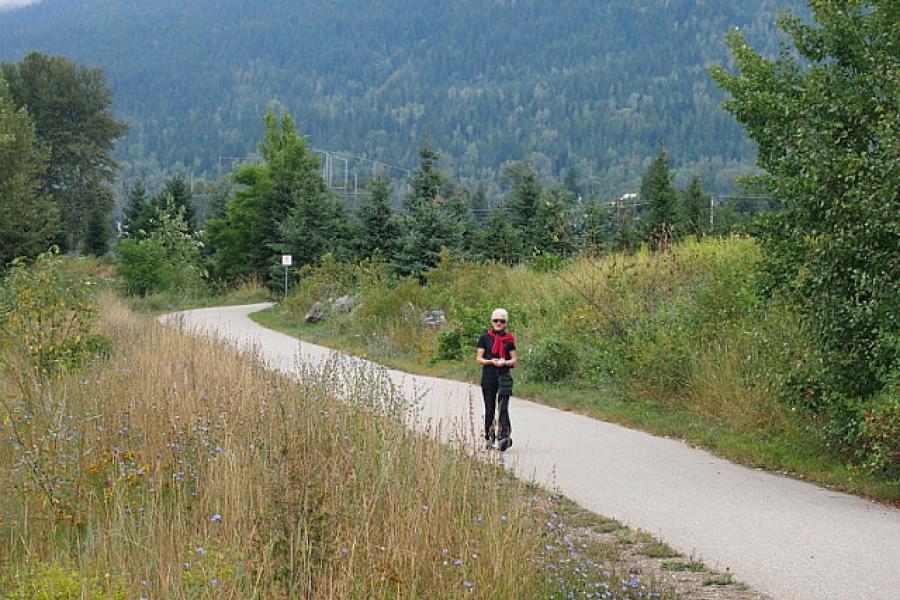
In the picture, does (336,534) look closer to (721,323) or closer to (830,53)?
(830,53)

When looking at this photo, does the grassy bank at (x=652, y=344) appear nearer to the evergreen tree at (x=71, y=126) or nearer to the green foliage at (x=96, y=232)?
the green foliage at (x=96, y=232)

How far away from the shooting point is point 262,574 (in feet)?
17.9

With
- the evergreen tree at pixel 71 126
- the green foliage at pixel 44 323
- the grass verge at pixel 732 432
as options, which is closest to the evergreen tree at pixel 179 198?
the evergreen tree at pixel 71 126

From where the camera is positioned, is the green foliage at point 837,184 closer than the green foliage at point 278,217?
Yes

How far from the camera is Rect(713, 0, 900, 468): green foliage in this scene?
32.0 ft

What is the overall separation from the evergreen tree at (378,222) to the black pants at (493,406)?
3164 cm

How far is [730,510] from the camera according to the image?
8.83 metres

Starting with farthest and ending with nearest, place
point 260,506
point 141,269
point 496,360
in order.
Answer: point 141,269 < point 496,360 < point 260,506

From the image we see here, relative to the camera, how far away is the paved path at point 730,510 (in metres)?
6.96

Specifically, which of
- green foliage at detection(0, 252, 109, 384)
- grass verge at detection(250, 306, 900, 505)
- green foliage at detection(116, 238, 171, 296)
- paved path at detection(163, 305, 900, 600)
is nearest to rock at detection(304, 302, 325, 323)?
grass verge at detection(250, 306, 900, 505)

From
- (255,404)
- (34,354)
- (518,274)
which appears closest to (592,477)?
(255,404)

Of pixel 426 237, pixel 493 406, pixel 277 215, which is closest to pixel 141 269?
pixel 277 215

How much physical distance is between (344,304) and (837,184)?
23.5 meters

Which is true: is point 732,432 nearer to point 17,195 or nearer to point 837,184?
point 837,184
